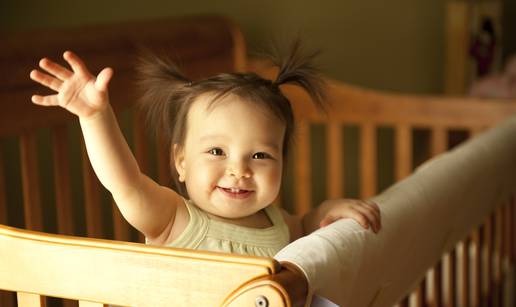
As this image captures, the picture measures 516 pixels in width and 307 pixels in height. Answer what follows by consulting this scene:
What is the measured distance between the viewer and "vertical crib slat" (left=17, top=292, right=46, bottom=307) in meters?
0.88

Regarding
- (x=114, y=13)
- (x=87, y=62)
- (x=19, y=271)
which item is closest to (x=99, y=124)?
(x=19, y=271)

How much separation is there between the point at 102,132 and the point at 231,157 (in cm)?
18

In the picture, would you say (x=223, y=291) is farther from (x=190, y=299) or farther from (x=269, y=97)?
(x=269, y=97)

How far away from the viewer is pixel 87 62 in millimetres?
1552

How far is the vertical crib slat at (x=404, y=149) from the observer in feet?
6.98

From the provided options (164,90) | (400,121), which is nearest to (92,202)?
(164,90)

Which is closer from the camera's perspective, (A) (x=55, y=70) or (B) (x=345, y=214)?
(A) (x=55, y=70)

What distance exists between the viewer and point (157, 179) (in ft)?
6.20

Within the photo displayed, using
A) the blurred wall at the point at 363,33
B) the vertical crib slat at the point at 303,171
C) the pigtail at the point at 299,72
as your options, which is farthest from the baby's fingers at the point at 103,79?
the blurred wall at the point at 363,33

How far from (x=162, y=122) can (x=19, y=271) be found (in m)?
0.31

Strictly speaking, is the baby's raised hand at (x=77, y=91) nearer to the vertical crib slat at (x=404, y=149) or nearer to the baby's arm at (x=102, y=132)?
the baby's arm at (x=102, y=132)

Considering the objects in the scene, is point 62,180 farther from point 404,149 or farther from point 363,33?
point 363,33

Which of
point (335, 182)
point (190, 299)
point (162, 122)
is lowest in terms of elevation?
point (335, 182)

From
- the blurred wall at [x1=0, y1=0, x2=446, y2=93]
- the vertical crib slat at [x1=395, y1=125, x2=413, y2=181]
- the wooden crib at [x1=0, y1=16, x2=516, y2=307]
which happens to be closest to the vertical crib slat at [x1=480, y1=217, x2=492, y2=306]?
the wooden crib at [x1=0, y1=16, x2=516, y2=307]
